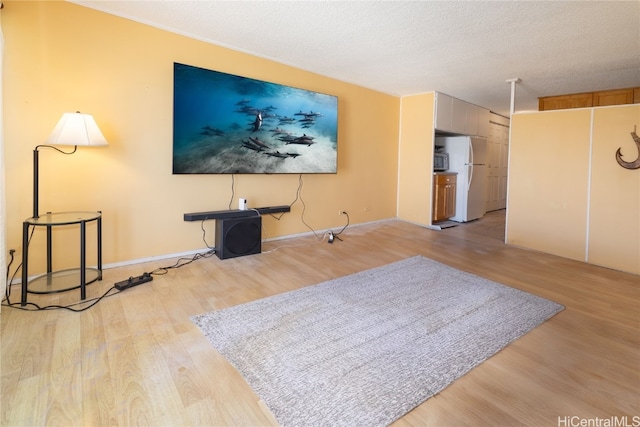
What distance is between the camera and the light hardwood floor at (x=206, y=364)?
4.57ft

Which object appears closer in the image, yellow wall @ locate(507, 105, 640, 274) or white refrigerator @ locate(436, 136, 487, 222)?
yellow wall @ locate(507, 105, 640, 274)

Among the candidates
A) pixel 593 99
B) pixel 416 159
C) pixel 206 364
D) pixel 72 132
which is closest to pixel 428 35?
pixel 416 159

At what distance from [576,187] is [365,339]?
3638 mm

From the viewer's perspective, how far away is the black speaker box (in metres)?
3.52

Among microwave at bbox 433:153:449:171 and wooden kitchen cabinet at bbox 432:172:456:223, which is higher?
microwave at bbox 433:153:449:171

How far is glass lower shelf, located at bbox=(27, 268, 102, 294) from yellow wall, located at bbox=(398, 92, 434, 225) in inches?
194

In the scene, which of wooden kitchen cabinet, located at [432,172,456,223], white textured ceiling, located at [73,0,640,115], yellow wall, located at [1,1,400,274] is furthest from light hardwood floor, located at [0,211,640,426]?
wooden kitchen cabinet, located at [432,172,456,223]

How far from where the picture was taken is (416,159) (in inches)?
227

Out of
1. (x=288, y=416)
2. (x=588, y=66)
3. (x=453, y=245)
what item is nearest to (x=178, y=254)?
(x=288, y=416)

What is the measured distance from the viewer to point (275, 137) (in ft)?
13.3

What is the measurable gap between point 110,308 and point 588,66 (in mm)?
5867

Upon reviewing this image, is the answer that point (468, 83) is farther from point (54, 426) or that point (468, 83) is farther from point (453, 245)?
point (54, 426)

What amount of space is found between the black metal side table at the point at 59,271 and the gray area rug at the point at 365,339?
46.0 inches

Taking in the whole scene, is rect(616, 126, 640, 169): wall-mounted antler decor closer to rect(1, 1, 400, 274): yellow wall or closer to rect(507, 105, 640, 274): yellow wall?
rect(507, 105, 640, 274): yellow wall
